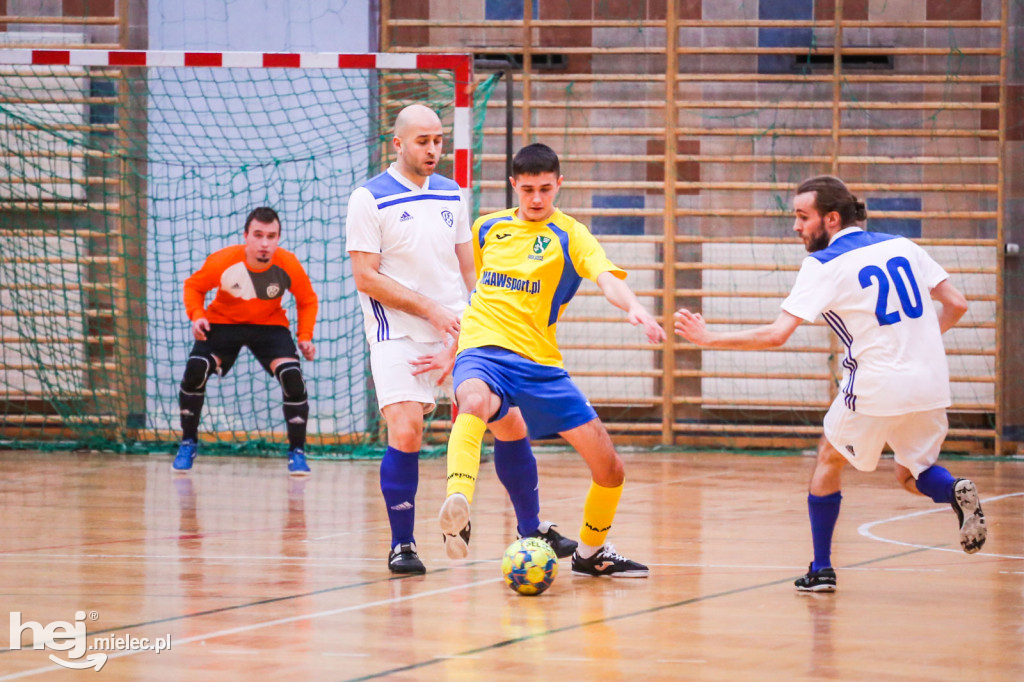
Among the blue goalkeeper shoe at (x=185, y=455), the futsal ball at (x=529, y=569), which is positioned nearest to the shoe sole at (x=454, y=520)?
the futsal ball at (x=529, y=569)

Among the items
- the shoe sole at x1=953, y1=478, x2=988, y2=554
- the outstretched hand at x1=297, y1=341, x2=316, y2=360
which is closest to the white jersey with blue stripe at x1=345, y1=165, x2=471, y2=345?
the shoe sole at x1=953, y1=478, x2=988, y2=554

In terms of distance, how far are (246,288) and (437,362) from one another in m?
4.03

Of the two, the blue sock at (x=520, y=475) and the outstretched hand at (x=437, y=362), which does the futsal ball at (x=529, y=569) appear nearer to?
the blue sock at (x=520, y=475)

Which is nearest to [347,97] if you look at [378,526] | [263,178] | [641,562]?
[263,178]

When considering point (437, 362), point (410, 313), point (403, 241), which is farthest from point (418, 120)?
point (437, 362)

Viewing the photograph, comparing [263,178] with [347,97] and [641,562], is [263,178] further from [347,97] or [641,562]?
[641,562]

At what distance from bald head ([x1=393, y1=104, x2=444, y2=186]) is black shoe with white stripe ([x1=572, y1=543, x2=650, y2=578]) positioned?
1.45 meters

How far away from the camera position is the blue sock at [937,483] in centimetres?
391

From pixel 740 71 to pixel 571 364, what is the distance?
102 inches

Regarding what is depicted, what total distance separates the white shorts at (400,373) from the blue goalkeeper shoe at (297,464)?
361 cm

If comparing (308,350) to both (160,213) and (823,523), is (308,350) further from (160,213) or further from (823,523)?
(823,523)

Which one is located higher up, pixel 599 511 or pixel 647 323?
pixel 647 323

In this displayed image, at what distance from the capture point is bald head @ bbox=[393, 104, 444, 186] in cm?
452

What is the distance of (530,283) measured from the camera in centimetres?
426
